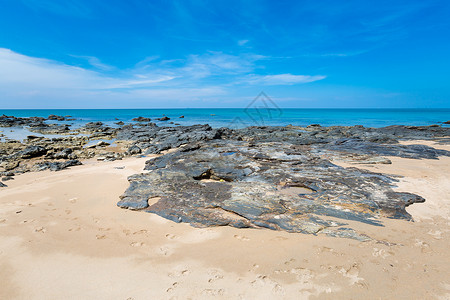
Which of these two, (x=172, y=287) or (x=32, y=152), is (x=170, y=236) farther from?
(x=32, y=152)

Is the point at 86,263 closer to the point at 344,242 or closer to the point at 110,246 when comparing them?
the point at 110,246

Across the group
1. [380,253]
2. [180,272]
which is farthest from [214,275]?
[380,253]

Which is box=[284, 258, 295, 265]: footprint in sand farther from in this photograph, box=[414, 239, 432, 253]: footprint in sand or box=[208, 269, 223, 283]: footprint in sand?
box=[414, 239, 432, 253]: footprint in sand

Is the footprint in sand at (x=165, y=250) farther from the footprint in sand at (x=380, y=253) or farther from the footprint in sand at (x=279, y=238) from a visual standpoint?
the footprint in sand at (x=380, y=253)

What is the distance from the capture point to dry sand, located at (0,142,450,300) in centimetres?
298

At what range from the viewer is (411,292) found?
112 inches

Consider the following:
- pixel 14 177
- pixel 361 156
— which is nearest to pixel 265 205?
pixel 361 156

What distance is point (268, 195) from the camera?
18.7 ft

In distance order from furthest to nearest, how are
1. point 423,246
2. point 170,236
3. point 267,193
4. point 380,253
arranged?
1. point 267,193
2. point 170,236
3. point 423,246
4. point 380,253

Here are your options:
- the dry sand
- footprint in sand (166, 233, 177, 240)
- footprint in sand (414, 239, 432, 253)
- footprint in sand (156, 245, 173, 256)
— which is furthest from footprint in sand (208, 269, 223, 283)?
footprint in sand (414, 239, 432, 253)

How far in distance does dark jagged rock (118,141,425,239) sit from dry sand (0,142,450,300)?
0.33 meters

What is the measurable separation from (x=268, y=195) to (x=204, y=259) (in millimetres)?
2636

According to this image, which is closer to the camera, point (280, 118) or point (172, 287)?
point (172, 287)

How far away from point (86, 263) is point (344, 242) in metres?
4.52
